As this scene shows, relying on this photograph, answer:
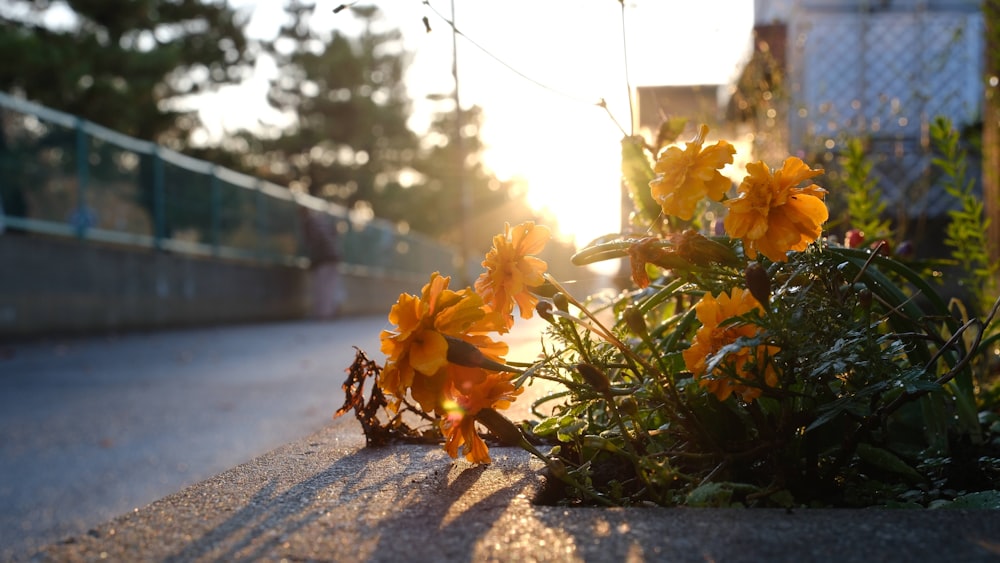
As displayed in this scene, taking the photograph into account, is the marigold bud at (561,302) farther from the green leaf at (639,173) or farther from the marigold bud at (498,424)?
the green leaf at (639,173)

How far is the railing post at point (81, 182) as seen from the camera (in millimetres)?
10008

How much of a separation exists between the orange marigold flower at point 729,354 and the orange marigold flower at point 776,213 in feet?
0.24

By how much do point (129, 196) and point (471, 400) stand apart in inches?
440

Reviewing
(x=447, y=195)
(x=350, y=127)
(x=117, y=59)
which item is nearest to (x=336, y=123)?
(x=350, y=127)

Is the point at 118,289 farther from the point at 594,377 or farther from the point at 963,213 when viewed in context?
the point at 594,377

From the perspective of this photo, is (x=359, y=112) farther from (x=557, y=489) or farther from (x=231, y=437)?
(x=557, y=489)

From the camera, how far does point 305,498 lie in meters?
1.12

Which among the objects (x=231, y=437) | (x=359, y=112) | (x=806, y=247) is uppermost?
(x=359, y=112)

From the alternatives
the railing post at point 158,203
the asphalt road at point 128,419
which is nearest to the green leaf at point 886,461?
the asphalt road at point 128,419

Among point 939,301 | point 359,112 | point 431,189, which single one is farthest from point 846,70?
point 431,189

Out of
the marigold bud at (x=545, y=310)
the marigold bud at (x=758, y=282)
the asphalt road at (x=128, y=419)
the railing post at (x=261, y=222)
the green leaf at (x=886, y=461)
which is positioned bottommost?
the asphalt road at (x=128, y=419)

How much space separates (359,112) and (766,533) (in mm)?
31817

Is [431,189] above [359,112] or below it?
below

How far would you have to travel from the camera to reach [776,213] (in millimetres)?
1162
